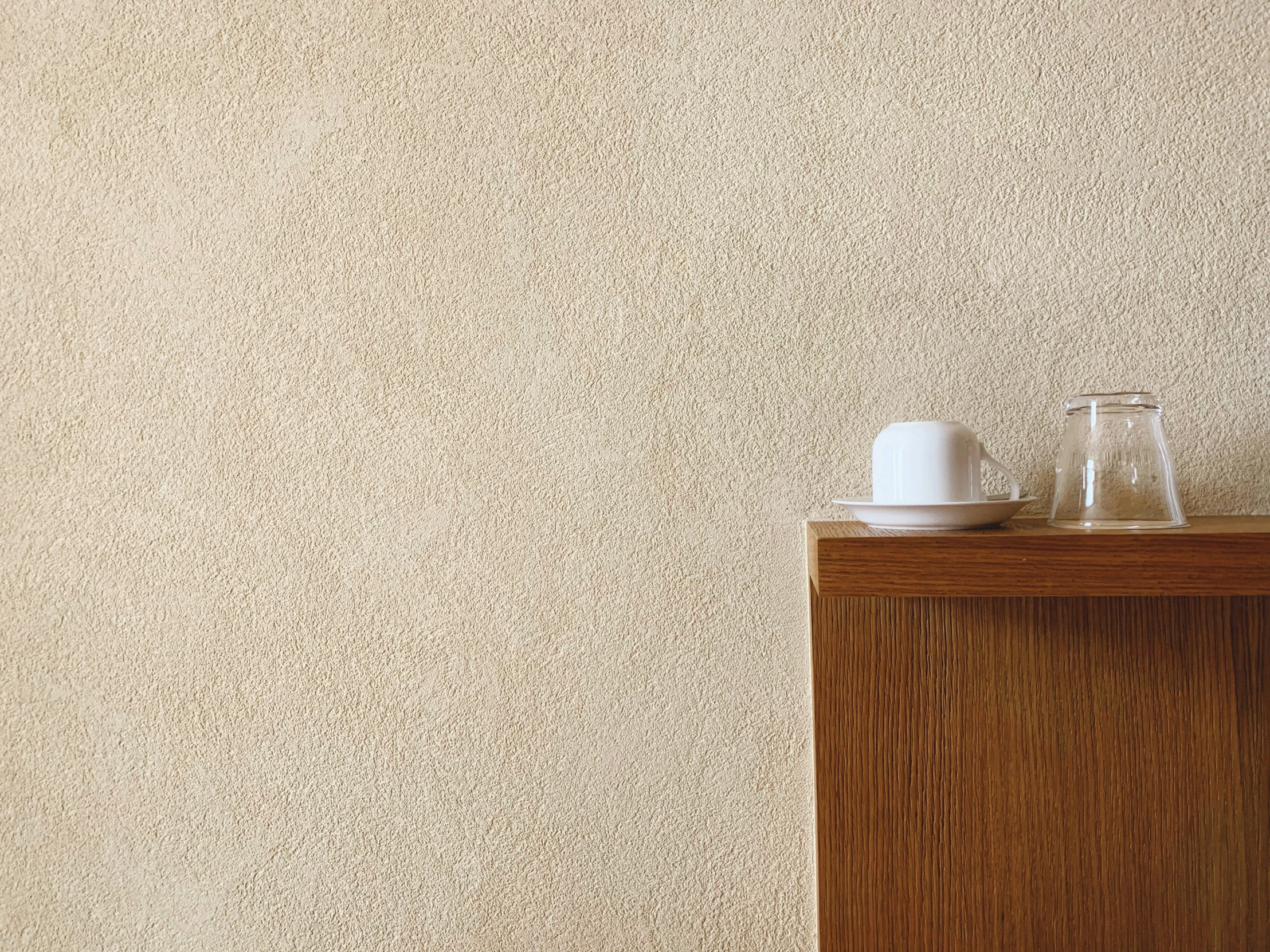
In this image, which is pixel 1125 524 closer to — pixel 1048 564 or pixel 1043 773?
pixel 1048 564

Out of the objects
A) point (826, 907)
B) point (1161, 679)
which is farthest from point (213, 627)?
point (1161, 679)

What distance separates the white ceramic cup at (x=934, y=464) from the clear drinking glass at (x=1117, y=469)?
0.24ft

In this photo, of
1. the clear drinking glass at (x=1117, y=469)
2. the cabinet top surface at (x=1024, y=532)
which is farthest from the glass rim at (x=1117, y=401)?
the cabinet top surface at (x=1024, y=532)

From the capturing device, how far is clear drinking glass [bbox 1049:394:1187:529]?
72 cm

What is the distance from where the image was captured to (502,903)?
2.95ft

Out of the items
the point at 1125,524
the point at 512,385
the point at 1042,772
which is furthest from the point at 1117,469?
the point at 512,385

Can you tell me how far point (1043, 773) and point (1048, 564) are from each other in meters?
0.29

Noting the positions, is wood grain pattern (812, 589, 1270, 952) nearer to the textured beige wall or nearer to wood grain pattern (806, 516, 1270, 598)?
the textured beige wall

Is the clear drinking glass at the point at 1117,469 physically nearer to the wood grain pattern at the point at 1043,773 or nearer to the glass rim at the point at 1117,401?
the glass rim at the point at 1117,401

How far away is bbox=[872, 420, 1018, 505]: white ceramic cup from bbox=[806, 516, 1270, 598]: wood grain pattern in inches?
2.6

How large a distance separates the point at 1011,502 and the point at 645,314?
38 centimetres

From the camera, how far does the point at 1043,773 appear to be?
2.70 ft

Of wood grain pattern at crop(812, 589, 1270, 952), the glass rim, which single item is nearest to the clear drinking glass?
the glass rim

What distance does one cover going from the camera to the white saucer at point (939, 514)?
695 mm
